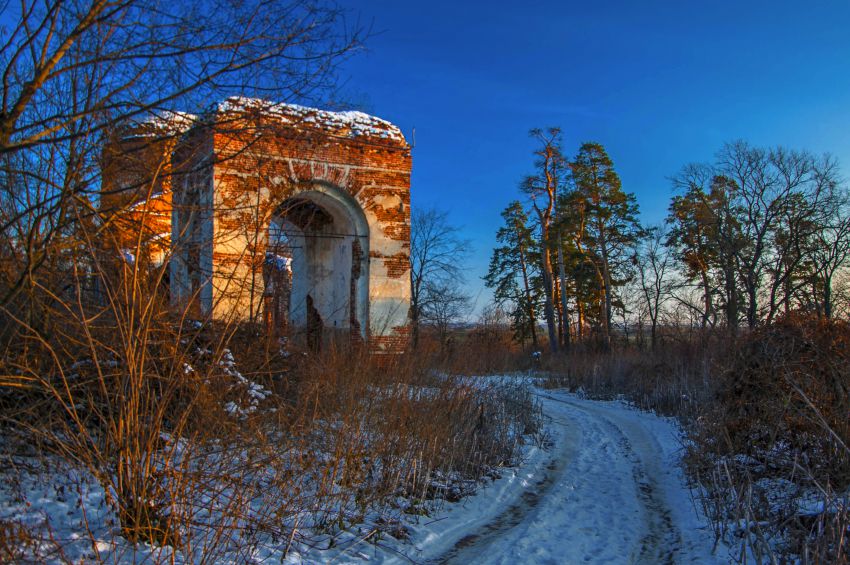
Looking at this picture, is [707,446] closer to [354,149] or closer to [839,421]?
[839,421]

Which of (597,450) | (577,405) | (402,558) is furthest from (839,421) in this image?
(577,405)

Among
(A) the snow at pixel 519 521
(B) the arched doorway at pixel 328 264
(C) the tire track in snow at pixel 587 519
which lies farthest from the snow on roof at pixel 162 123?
(B) the arched doorway at pixel 328 264

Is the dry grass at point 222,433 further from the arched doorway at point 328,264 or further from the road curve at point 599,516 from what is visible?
the arched doorway at point 328,264

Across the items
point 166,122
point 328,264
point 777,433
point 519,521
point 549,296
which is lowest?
point 519,521

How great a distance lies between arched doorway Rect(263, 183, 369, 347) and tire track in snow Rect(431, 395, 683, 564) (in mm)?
7481

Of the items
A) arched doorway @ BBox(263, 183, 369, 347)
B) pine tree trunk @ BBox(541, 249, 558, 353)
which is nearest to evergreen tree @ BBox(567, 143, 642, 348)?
pine tree trunk @ BBox(541, 249, 558, 353)

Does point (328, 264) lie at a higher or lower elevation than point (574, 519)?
higher

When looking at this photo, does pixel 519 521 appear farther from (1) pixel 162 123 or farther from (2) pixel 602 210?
(2) pixel 602 210

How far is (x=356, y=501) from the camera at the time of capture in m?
5.98

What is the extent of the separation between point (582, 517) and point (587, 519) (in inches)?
2.8

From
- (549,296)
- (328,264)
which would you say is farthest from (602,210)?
(328,264)

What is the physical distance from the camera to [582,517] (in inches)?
247

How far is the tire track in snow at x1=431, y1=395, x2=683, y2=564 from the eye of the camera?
205 inches

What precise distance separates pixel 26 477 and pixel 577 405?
12.9m
